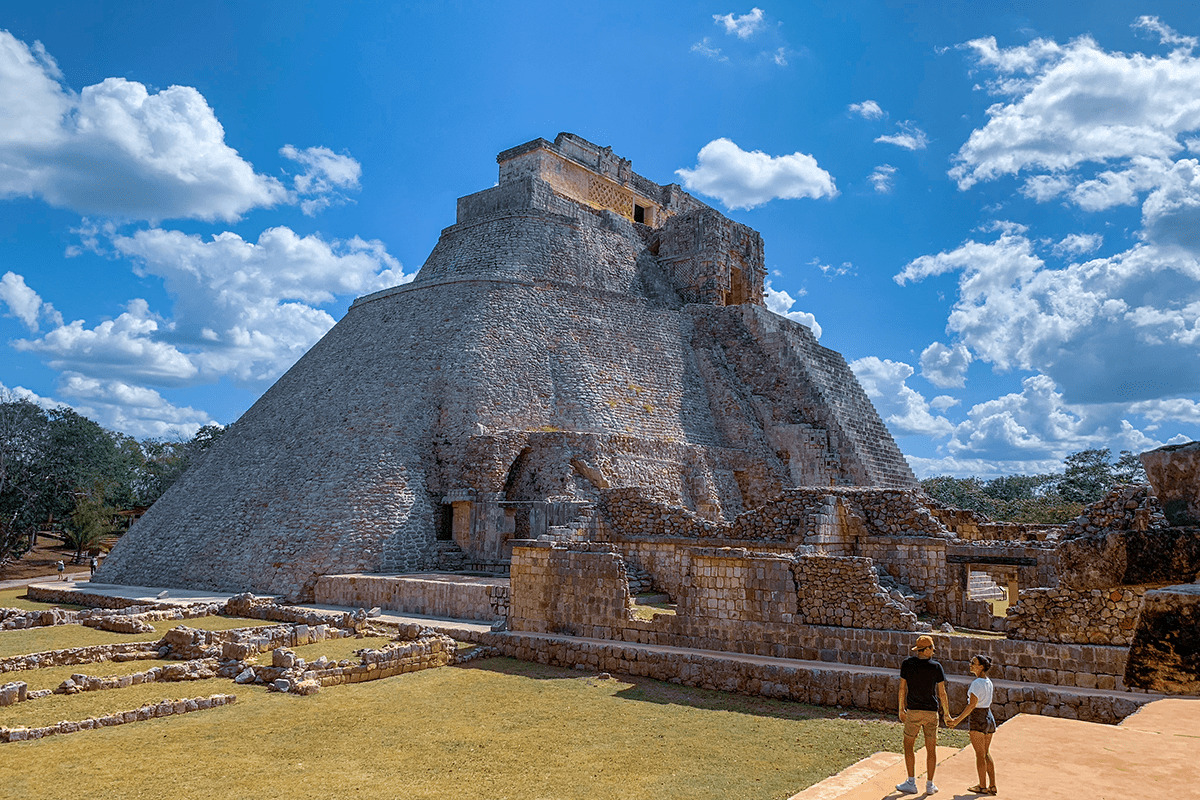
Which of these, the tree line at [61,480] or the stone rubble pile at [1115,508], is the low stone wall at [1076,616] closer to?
the stone rubble pile at [1115,508]

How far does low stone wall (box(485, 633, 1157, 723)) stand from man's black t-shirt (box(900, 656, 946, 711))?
266 cm

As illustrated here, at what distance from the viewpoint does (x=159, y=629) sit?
539 inches

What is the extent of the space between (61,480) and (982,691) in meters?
39.7

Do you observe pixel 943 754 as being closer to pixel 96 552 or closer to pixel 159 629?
pixel 159 629

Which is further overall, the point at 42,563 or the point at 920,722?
A: the point at 42,563

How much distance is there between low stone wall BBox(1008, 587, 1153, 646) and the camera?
8148 mm

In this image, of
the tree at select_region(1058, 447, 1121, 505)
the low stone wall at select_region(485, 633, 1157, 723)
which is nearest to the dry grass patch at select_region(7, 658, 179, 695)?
the low stone wall at select_region(485, 633, 1157, 723)

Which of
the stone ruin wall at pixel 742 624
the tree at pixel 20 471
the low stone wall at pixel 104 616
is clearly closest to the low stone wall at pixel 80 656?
the low stone wall at pixel 104 616

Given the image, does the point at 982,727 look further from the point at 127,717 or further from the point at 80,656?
the point at 80,656

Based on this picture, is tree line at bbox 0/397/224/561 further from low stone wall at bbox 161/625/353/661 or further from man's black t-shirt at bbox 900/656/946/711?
man's black t-shirt at bbox 900/656/946/711

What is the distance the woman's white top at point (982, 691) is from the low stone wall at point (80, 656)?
11027mm

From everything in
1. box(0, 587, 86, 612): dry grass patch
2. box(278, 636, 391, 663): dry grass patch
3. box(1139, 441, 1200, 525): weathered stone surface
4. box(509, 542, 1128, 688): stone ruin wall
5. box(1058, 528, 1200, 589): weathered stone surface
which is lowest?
box(0, 587, 86, 612): dry grass patch

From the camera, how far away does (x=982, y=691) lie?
15.8 feet

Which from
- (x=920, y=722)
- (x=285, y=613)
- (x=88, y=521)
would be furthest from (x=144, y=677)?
(x=88, y=521)
